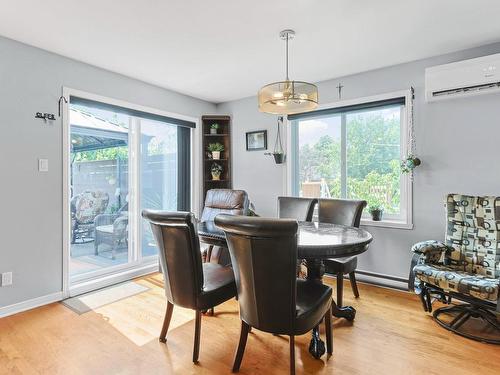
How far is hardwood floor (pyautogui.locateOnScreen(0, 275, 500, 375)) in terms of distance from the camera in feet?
6.22

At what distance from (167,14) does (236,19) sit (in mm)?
505

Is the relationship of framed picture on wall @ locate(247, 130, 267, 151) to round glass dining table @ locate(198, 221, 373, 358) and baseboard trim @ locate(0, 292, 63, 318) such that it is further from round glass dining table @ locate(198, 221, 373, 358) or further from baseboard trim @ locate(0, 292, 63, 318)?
baseboard trim @ locate(0, 292, 63, 318)

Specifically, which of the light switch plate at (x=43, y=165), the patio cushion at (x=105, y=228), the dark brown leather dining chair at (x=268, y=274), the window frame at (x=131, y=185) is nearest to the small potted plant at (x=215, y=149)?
the window frame at (x=131, y=185)

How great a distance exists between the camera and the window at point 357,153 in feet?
10.8

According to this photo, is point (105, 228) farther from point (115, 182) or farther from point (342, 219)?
point (342, 219)

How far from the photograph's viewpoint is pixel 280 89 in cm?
234

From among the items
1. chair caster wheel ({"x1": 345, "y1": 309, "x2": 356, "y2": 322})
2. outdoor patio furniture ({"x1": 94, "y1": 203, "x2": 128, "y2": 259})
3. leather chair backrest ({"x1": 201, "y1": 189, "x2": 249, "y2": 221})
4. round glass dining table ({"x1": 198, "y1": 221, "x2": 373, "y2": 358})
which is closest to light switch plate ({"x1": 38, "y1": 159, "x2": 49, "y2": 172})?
outdoor patio furniture ({"x1": 94, "y1": 203, "x2": 128, "y2": 259})

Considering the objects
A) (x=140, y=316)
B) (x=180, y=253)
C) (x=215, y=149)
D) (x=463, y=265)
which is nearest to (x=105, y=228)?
(x=140, y=316)

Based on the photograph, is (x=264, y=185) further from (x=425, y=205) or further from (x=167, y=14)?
(x=167, y=14)

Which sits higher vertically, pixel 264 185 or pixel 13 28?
pixel 13 28

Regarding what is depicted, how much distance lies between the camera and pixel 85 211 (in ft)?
11.1

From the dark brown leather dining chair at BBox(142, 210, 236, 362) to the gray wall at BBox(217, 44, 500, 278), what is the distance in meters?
2.04

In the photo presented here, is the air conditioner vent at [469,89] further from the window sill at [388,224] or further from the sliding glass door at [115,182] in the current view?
the sliding glass door at [115,182]

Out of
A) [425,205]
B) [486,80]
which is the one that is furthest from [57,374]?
[486,80]
